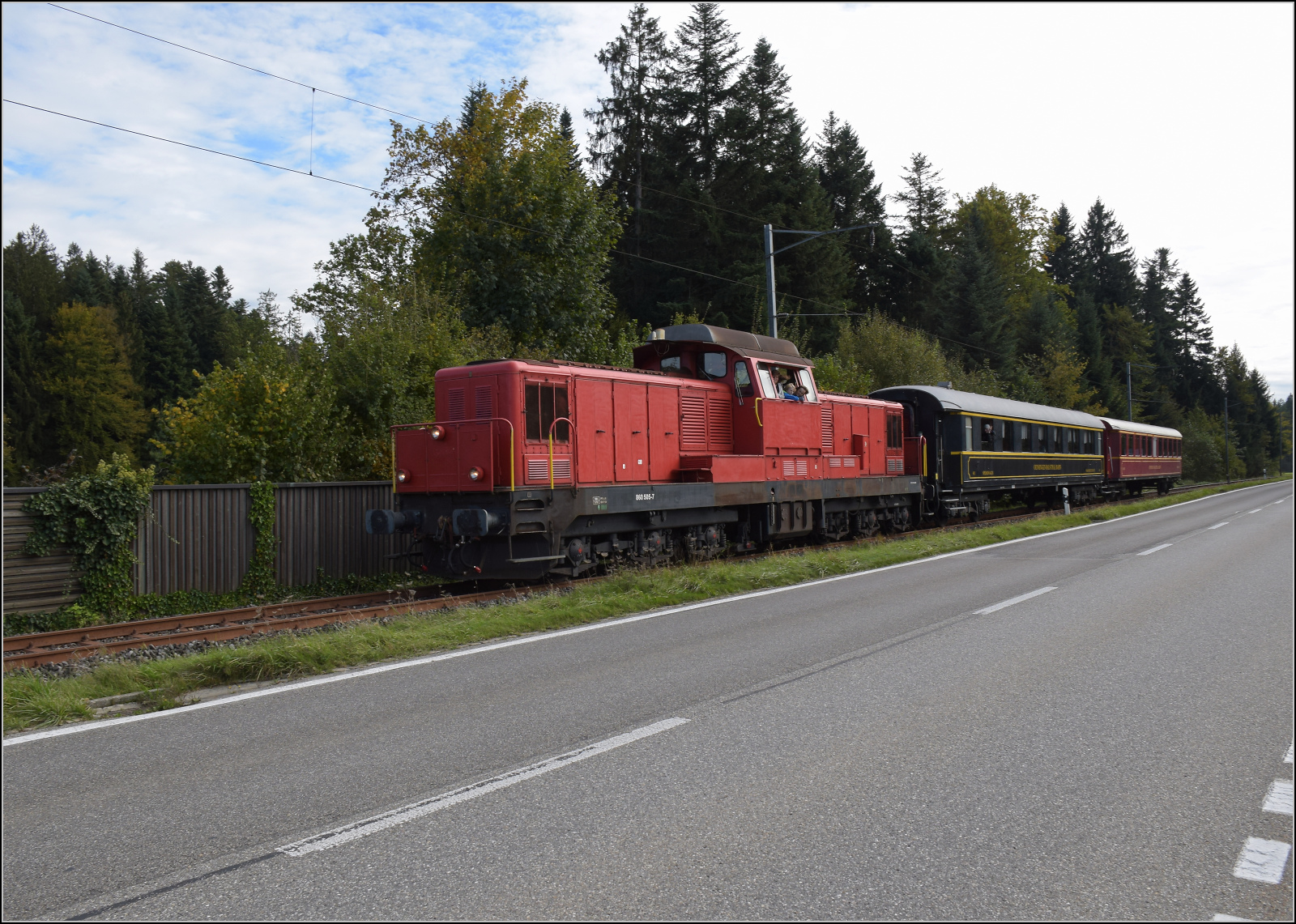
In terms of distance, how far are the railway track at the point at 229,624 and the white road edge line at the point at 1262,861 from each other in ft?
29.1

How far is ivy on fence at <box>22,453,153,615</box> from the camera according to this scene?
11344 mm

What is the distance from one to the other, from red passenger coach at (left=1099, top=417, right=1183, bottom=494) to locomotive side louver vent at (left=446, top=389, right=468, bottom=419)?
3130 cm

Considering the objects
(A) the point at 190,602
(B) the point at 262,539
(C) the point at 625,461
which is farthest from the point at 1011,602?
(A) the point at 190,602

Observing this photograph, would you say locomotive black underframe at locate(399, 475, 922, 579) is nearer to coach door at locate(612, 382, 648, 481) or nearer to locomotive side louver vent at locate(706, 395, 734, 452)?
coach door at locate(612, 382, 648, 481)

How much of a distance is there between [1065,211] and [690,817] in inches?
4110

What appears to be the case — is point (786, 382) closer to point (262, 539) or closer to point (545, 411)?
point (545, 411)

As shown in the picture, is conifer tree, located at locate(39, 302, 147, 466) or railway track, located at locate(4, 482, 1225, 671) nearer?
railway track, located at locate(4, 482, 1225, 671)

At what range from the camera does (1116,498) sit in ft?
129

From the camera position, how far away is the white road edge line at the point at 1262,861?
353 cm

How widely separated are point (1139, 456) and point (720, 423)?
32088 millimetres

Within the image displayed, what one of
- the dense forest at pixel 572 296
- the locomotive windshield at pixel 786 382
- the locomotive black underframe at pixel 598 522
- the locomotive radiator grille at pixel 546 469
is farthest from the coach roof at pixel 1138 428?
the locomotive radiator grille at pixel 546 469

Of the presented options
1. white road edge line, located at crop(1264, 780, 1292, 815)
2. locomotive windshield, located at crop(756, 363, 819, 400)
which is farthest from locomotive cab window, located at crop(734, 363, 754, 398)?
white road edge line, located at crop(1264, 780, 1292, 815)

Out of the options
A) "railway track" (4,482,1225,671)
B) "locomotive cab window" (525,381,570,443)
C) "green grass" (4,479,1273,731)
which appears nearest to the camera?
"green grass" (4,479,1273,731)

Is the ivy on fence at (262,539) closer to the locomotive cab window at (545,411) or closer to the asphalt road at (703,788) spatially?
the locomotive cab window at (545,411)
